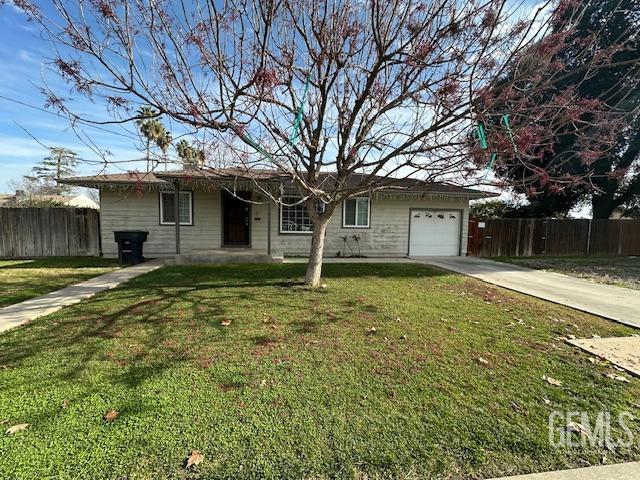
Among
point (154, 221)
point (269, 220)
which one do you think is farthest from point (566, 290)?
point (154, 221)

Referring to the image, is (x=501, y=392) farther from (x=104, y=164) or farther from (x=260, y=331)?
(x=104, y=164)

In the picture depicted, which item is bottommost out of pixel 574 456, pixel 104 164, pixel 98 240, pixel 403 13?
pixel 574 456

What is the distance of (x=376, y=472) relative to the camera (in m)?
1.98

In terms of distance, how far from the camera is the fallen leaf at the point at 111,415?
7.70 feet

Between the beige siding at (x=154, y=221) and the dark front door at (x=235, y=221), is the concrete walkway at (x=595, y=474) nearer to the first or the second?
the beige siding at (x=154, y=221)

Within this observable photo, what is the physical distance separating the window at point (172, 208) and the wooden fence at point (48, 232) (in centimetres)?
246

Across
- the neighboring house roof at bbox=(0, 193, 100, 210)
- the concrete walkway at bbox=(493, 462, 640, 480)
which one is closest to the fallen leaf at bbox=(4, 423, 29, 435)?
the concrete walkway at bbox=(493, 462, 640, 480)

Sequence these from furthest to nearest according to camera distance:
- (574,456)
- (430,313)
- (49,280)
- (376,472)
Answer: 1. (49,280)
2. (430,313)
3. (574,456)
4. (376,472)

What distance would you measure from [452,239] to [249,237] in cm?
811

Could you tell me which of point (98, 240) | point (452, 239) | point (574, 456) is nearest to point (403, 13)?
point (574, 456)

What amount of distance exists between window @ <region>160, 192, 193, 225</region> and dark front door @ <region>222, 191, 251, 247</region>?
1.20m

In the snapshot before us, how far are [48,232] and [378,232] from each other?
1188 centimetres

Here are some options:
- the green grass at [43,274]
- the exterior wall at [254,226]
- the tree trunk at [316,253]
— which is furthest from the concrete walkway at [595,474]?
the exterior wall at [254,226]

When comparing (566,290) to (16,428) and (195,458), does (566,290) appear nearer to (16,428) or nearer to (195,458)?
(195,458)
